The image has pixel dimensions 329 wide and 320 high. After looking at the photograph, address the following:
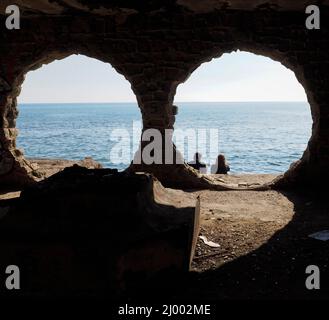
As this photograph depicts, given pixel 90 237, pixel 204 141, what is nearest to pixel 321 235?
pixel 90 237

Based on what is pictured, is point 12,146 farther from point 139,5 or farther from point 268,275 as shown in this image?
point 268,275

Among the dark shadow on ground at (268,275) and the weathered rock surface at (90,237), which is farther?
the dark shadow on ground at (268,275)

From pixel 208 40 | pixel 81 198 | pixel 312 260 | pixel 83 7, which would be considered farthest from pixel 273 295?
pixel 83 7

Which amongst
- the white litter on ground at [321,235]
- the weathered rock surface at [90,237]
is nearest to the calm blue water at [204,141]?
the white litter on ground at [321,235]

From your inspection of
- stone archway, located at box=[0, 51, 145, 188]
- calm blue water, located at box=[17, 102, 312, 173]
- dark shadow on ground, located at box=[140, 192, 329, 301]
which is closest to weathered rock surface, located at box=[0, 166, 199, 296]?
dark shadow on ground, located at box=[140, 192, 329, 301]

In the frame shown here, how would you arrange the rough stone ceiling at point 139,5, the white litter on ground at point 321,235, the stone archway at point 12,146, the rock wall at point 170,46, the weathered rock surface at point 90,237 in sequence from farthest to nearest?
the stone archway at point 12,146 → the rock wall at point 170,46 → the rough stone ceiling at point 139,5 → the white litter on ground at point 321,235 → the weathered rock surface at point 90,237

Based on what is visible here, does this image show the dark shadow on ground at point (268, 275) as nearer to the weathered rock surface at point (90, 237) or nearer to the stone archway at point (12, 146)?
the weathered rock surface at point (90, 237)

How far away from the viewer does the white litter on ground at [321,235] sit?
414 cm

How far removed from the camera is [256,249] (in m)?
3.90

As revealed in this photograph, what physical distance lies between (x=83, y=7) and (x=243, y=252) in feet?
16.7

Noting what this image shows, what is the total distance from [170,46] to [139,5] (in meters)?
0.93

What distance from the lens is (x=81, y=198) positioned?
295 cm

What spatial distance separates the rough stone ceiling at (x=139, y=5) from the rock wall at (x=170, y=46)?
0.13 metres
